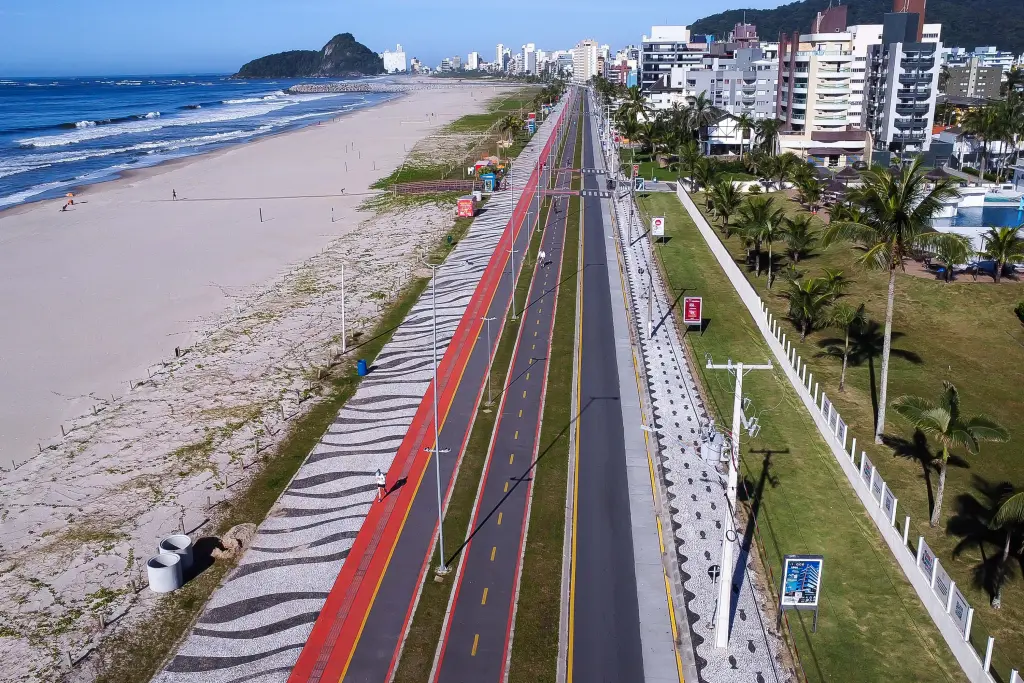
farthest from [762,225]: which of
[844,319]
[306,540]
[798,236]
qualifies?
[306,540]

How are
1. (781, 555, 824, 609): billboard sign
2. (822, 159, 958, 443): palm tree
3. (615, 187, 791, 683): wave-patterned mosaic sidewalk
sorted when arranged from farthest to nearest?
(822, 159, 958, 443): palm tree, (615, 187, 791, 683): wave-patterned mosaic sidewalk, (781, 555, 824, 609): billboard sign

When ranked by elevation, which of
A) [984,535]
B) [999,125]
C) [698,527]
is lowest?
[698,527]

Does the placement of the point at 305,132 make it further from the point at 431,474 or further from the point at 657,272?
the point at 431,474

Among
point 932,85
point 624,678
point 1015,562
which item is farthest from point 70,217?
point 932,85

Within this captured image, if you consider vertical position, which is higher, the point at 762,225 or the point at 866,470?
the point at 762,225

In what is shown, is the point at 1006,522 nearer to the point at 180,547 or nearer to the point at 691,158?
the point at 180,547

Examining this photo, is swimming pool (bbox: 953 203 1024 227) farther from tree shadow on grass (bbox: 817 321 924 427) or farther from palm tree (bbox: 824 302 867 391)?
palm tree (bbox: 824 302 867 391)

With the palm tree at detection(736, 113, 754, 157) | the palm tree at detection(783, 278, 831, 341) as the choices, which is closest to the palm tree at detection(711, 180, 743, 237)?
the palm tree at detection(783, 278, 831, 341)
